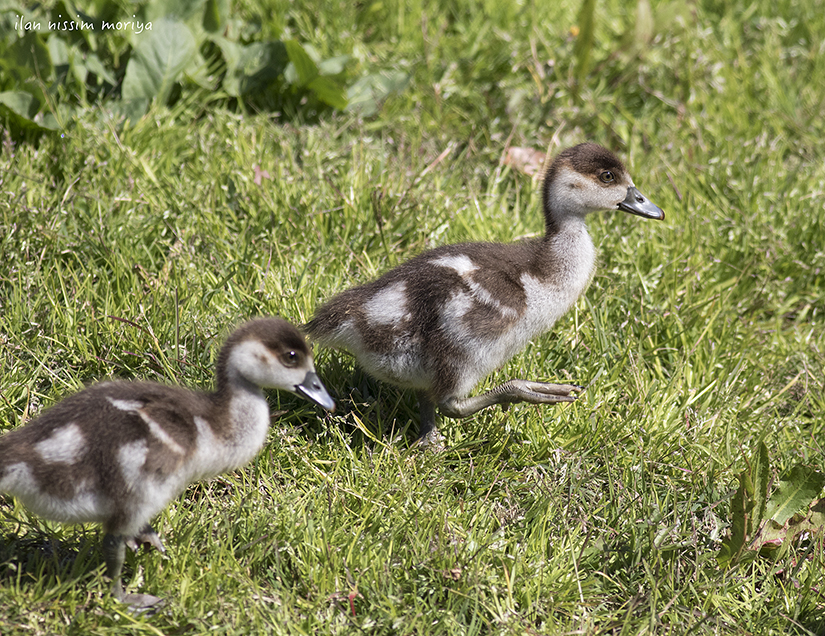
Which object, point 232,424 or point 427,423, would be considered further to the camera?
point 427,423

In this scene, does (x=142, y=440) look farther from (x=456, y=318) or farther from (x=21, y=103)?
(x=21, y=103)

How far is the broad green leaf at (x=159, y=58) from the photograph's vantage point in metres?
6.01

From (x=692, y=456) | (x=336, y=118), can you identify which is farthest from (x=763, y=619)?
(x=336, y=118)

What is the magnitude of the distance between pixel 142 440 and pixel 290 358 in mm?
634

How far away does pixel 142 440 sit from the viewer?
125 inches

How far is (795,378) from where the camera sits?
5.10 m

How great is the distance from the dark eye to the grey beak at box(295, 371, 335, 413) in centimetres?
10

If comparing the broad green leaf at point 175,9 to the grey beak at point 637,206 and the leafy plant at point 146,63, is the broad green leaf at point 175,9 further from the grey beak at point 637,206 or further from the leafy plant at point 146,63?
the grey beak at point 637,206

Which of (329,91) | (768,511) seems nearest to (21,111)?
(329,91)

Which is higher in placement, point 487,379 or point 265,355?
point 265,355

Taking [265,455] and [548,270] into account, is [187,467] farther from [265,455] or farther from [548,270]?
[548,270]

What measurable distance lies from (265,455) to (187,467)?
769mm

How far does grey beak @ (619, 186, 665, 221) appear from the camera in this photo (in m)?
4.72

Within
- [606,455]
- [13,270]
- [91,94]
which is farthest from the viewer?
[91,94]
